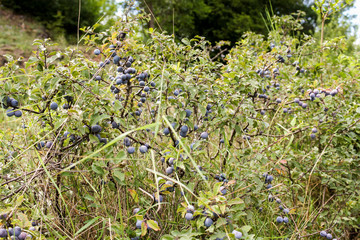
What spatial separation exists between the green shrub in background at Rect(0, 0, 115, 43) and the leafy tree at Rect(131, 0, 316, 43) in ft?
5.60

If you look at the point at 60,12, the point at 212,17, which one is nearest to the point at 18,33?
the point at 60,12

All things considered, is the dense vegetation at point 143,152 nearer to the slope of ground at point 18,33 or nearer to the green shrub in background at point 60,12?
the slope of ground at point 18,33

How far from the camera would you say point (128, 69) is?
1.43 metres

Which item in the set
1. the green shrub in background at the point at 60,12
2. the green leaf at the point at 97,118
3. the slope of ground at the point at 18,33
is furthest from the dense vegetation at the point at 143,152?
the green shrub in background at the point at 60,12

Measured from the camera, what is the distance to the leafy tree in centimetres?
995

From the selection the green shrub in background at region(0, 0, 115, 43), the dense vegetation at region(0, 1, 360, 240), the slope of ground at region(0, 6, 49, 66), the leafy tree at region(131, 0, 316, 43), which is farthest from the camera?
the leafy tree at region(131, 0, 316, 43)

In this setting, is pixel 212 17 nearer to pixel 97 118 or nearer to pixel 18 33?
pixel 18 33

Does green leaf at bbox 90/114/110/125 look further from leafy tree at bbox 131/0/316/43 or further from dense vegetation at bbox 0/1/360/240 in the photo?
leafy tree at bbox 131/0/316/43

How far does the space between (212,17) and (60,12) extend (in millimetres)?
5943

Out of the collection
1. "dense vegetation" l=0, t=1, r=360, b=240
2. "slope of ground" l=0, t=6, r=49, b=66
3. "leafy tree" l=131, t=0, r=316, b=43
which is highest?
"leafy tree" l=131, t=0, r=316, b=43

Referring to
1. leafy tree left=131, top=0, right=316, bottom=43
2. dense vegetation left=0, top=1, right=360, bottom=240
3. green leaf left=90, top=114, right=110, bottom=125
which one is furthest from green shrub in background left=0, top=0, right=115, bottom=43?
green leaf left=90, top=114, right=110, bottom=125

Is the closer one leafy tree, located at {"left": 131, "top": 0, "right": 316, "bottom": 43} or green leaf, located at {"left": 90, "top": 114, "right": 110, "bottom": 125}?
green leaf, located at {"left": 90, "top": 114, "right": 110, "bottom": 125}

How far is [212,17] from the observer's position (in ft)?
40.6

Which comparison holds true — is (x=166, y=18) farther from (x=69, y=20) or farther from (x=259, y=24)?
(x=259, y=24)
